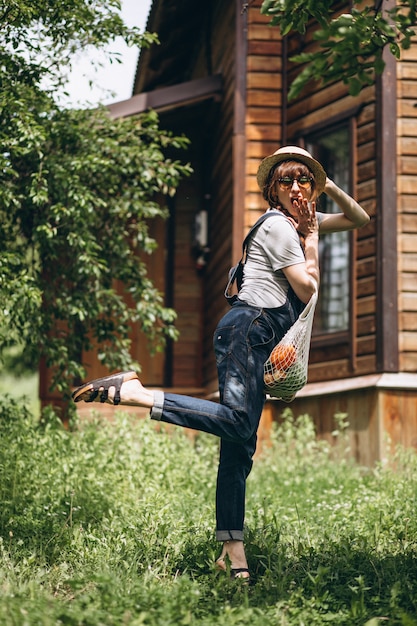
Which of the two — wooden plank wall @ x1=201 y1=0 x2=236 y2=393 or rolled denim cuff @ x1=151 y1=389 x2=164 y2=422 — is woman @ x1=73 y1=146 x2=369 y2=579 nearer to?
rolled denim cuff @ x1=151 y1=389 x2=164 y2=422

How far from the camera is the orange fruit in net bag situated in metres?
4.45

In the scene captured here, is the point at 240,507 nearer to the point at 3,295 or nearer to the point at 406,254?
the point at 3,295

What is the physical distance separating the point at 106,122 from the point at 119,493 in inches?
144

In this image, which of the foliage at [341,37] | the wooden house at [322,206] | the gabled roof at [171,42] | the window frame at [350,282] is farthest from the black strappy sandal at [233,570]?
the gabled roof at [171,42]

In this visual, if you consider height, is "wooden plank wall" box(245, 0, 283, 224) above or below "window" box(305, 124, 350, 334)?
above

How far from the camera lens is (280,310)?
468 centimetres

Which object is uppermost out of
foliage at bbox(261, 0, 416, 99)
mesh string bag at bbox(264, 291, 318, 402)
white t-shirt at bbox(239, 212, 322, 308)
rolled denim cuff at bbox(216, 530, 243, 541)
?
foliage at bbox(261, 0, 416, 99)

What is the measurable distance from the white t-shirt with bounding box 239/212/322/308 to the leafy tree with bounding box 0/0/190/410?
245 centimetres

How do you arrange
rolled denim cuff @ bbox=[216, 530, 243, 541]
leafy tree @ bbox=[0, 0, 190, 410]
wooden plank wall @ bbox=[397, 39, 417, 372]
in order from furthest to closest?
wooden plank wall @ bbox=[397, 39, 417, 372] < leafy tree @ bbox=[0, 0, 190, 410] < rolled denim cuff @ bbox=[216, 530, 243, 541]

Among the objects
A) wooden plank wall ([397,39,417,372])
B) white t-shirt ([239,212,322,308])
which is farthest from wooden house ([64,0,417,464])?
white t-shirt ([239,212,322,308])

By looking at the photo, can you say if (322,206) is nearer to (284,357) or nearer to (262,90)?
(262,90)

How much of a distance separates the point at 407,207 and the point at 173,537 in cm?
532

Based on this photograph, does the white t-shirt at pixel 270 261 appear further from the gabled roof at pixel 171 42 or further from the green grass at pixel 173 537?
the gabled roof at pixel 171 42

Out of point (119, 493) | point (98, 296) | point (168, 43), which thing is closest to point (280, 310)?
point (119, 493)
